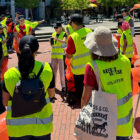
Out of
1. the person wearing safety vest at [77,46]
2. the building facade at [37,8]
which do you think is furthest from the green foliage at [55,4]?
the person wearing safety vest at [77,46]

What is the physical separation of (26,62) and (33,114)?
0.48 meters

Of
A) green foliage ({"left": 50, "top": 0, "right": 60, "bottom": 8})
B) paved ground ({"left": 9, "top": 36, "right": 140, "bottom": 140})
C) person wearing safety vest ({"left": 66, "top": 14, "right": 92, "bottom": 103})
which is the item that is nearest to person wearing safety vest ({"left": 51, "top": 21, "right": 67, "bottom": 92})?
paved ground ({"left": 9, "top": 36, "right": 140, "bottom": 140})

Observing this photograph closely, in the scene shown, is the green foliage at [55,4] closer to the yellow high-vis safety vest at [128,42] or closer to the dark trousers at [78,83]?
the yellow high-vis safety vest at [128,42]

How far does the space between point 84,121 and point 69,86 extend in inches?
150

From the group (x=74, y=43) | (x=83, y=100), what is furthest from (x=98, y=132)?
(x=74, y=43)

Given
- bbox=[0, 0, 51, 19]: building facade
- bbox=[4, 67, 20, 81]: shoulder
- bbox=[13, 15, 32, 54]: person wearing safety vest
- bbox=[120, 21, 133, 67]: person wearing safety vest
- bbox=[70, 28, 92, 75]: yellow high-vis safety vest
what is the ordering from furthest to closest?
bbox=[0, 0, 51, 19]: building facade < bbox=[13, 15, 32, 54]: person wearing safety vest < bbox=[120, 21, 133, 67]: person wearing safety vest < bbox=[70, 28, 92, 75]: yellow high-vis safety vest < bbox=[4, 67, 20, 81]: shoulder

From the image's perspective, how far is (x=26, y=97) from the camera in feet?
8.50

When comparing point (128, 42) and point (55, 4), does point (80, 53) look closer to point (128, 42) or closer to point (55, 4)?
point (128, 42)

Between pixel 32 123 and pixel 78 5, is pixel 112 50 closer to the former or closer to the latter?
pixel 32 123

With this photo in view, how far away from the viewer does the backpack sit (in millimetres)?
2578

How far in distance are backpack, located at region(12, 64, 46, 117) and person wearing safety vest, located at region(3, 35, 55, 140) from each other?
0.21 ft

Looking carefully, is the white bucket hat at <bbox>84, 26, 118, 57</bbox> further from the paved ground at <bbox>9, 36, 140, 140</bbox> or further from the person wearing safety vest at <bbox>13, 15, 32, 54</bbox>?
the person wearing safety vest at <bbox>13, 15, 32, 54</bbox>

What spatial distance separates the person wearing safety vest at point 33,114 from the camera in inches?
105

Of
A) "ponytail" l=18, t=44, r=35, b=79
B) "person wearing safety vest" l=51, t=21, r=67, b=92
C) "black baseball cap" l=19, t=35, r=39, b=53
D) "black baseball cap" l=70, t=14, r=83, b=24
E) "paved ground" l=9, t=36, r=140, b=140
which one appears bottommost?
"paved ground" l=9, t=36, r=140, b=140
